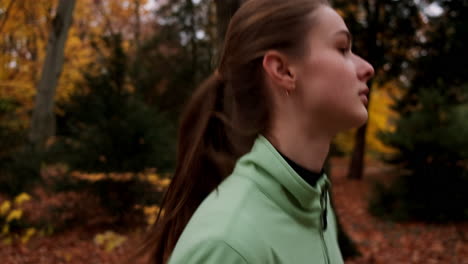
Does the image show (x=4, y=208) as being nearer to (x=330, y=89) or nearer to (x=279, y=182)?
(x=279, y=182)

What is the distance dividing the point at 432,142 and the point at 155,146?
518 cm

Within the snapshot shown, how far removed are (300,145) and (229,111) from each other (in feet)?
0.99

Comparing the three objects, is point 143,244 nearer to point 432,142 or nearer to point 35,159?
point 35,159

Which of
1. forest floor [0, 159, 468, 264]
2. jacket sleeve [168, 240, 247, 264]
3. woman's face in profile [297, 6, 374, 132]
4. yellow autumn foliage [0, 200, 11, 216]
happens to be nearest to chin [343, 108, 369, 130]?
woman's face in profile [297, 6, 374, 132]

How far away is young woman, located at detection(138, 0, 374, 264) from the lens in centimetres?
98

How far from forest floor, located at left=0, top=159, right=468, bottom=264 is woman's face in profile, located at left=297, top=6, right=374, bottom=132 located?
12.5 feet

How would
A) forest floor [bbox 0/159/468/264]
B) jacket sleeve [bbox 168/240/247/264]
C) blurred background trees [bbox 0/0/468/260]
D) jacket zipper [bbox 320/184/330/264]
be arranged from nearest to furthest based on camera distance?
jacket sleeve [bbox 168/240/247/264]
jacket zipper [bbox 320/184/330/264]
forest floor [bbox 0/159/468/264]
blurred background trees [bbox 0/0/468/260]

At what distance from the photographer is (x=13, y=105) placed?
33.9ft

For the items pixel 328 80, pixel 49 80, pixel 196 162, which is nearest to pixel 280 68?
pixel 328 80

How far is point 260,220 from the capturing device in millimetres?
990

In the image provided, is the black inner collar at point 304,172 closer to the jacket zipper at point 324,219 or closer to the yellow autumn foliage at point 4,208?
the jacket zipper at point 324,219

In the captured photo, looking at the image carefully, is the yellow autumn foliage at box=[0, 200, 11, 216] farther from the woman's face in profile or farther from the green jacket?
the woman's face in profile

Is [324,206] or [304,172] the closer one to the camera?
[304,172]

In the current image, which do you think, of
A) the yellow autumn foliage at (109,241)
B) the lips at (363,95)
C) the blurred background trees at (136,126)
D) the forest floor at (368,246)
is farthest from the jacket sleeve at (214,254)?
the yellow autumn foliage at (109,241)
